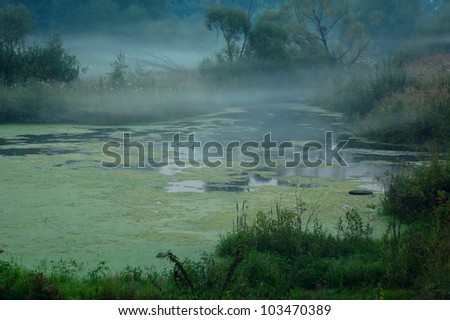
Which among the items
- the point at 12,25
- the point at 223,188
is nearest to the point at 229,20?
the point at 12,25

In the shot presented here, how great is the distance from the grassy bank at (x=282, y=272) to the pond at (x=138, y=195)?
49cm

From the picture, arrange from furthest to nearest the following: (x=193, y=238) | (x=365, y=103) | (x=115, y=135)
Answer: (x=365, y=103) → (x=115, y=135) → (x=193, y=238)

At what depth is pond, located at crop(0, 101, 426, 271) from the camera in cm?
659

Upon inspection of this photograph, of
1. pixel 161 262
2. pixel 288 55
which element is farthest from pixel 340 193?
pixel 288 55

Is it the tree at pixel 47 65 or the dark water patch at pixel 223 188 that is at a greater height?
the tree at pixel 47 65

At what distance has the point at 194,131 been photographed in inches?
613

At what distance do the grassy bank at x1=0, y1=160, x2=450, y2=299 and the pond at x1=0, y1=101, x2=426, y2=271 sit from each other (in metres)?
0.49

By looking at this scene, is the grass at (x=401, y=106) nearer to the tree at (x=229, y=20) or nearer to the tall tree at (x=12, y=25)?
the tree at (x=229, y=20)

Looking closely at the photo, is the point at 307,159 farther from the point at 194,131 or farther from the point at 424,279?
the point at 424,279

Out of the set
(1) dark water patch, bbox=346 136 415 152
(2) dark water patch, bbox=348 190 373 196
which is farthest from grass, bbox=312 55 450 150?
(2) dark water patch, bbox=348 190 373 196

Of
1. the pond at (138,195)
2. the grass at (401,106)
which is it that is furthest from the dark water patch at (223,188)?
the grass at (401,106)

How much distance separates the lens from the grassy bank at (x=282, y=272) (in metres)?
5.19

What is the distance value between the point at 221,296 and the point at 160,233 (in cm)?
212

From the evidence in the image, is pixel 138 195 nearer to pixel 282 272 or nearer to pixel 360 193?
pixel 360 193
